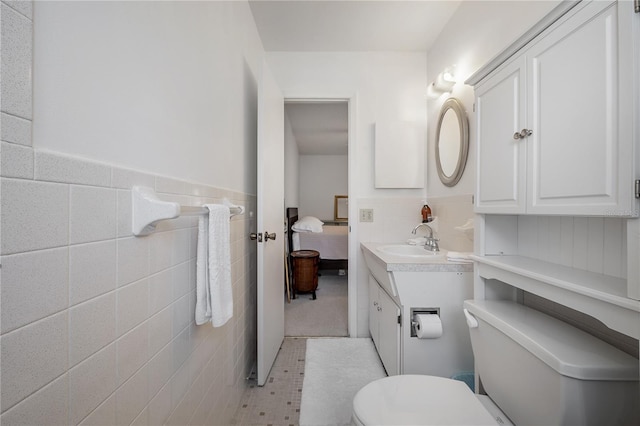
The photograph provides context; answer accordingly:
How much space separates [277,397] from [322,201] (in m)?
4.69

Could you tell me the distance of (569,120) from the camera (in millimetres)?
754

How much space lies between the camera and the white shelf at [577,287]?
61 centimetres

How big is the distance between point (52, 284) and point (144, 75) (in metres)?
0.56

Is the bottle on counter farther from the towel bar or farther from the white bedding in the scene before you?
the towel bar

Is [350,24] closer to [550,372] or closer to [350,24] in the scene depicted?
[350,24]

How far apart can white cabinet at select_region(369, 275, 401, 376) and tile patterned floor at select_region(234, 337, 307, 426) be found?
0.58m

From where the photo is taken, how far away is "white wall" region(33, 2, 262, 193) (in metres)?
0.47

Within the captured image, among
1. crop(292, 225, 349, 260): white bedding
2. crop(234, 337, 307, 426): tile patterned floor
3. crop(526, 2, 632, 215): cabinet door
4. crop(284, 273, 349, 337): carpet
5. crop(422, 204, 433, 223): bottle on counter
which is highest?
crop(526, 2, 632, 215): cabinet door

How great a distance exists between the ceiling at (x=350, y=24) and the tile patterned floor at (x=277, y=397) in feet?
8.25

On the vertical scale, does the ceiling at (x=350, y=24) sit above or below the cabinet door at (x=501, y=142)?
above

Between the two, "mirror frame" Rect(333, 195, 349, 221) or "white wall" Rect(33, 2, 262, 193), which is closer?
"white wall" Rect(33, 2, 262, 193)

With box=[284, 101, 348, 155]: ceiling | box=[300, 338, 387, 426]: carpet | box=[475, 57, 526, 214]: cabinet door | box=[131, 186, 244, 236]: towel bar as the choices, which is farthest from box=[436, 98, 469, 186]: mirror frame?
box=[131, 186, 244, 236]: towel bar

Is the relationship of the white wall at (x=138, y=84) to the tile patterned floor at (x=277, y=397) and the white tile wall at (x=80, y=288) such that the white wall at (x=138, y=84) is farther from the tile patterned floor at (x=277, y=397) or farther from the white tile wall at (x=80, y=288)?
the tile patterned floor at (x=277, y=397)

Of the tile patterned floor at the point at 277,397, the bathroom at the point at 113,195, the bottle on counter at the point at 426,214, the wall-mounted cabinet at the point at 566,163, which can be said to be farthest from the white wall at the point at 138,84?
the bottle on counter at the point at 426,214
